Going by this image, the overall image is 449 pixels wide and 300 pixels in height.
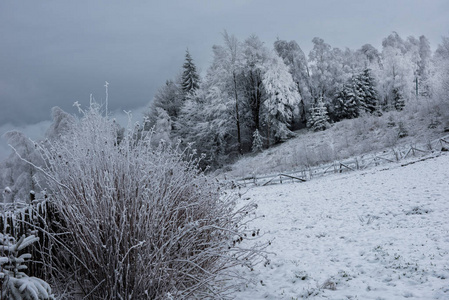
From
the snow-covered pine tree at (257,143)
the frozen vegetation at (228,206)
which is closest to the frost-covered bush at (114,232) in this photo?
the frozen vegetation at (228,206)

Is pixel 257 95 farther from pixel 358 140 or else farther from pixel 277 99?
pixel 358 140

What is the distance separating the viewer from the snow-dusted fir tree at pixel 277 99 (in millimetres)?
24203

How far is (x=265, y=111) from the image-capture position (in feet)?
82.6

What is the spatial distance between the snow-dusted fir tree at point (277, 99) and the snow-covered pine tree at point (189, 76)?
10538 mm

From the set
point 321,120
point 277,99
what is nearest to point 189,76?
point 277,99

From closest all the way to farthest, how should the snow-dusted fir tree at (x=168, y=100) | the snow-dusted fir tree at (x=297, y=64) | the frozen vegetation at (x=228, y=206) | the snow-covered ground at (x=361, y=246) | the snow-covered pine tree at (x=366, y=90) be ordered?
the frozen vegetation at (x=228, y=206) < the snow-covered ground at (x=361, y=246) < the snow-dusted fir tree at (x=168, y=100) < the snow-covered pine tree at (x=366, y=90) < the snow-dusted fir tree at (x=297, y=64)

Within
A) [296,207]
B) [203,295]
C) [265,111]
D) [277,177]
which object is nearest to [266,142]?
[265,111]

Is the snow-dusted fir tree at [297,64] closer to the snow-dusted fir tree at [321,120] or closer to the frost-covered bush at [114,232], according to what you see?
the snow-dusted fir tree at [321,120]

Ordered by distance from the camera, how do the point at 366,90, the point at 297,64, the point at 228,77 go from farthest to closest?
the point at 297,64 → the point at 366,90 → the point at 228,77

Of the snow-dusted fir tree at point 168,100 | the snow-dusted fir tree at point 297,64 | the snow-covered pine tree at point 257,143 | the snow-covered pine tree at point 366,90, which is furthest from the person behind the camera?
the snow-dusted fir tree at point 297,64

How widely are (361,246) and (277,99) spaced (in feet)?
67.1

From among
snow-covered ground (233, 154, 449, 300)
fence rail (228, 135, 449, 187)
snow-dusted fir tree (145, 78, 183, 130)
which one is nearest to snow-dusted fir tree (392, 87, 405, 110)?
fence rail (228, 135, 449, 187)

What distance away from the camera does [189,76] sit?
1273 inches

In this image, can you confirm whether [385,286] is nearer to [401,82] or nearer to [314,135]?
[314,135]
